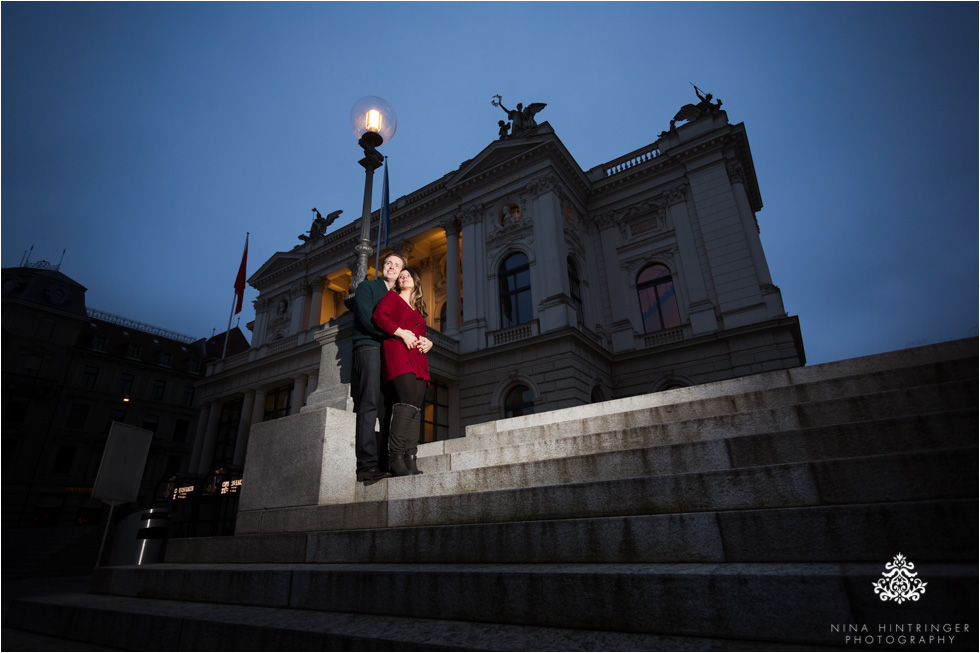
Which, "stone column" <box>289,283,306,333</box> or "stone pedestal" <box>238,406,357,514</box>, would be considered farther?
"stone column" <box>289,283,306,333</box>

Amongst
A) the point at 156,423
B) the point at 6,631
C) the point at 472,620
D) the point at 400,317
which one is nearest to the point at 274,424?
the point at 400,317

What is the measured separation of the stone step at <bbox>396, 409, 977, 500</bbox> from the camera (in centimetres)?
282

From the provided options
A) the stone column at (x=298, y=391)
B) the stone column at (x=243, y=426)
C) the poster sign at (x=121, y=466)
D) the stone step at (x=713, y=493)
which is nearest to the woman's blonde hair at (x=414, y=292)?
the stone step at (x=713, y=493)

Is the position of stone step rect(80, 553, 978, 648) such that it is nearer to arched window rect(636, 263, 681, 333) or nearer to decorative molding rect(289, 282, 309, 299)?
arched window rect(636, 263, 681, 333)

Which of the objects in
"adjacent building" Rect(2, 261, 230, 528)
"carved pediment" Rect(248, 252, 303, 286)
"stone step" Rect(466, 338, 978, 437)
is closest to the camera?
"stone step" Rect(466, 338, 978, 437)

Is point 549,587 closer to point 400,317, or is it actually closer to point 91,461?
point 400,317

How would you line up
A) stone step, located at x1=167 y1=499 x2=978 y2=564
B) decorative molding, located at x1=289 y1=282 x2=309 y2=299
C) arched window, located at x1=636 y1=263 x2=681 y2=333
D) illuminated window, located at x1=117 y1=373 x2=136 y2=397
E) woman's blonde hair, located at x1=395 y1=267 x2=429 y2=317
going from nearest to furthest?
stone step, located at x1=167 y1=499 x2=978 y2=564 < woman's blonde hair, located at x1=395 y1=267 x2=429 y2=317 < arched window, located at x1=636 y1=263 x2=681 y2=333 < decorative molding, located at x1=289 y1=282 x2=309 y2=299 < illuminated window, located at x1=117 y1=373 x2=136 y2=397

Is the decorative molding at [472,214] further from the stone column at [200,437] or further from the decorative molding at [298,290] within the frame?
the stone column at [200,437]

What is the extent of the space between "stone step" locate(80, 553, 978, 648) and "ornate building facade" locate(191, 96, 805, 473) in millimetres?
14164

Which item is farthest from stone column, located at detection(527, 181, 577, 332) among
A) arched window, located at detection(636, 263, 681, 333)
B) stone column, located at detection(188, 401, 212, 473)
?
stone column, located at detection(188, 401, 212, 473)

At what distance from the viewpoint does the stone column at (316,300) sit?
28016 millimetres

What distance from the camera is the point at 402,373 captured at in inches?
187

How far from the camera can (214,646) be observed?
8.98 ft

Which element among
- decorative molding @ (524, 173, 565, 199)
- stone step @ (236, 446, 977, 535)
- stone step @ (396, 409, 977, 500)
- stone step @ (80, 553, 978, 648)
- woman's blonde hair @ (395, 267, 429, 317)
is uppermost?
decorative molding @ (524, 173, 565, 199)
